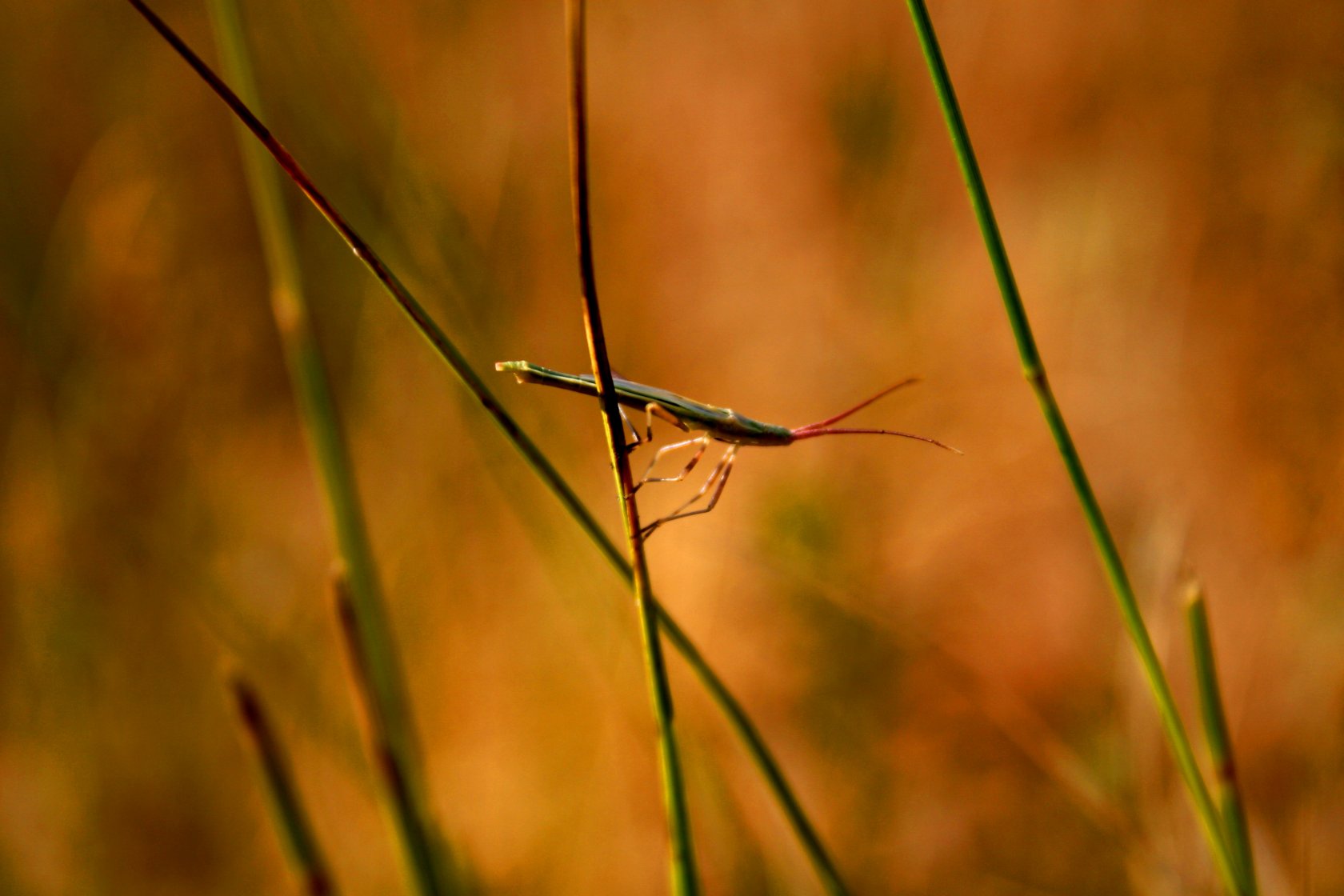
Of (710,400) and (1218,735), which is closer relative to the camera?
(1218,735)

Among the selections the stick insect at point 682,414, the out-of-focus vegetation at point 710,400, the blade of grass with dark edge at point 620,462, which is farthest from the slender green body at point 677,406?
the out-of-focus vegetation at point 710,400

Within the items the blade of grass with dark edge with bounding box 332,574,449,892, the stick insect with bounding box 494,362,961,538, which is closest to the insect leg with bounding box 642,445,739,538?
the stick insect with bounding box 494,362,961,538

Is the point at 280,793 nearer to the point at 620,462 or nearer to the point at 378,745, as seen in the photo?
the point at 378,745

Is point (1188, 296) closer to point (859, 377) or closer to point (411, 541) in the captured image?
point (859, 377)

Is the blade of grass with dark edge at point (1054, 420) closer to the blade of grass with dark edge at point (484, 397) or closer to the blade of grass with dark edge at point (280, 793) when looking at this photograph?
the blade of grass with dark edge at point (484, 397)

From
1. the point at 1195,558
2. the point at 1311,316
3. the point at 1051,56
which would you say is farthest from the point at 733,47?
the point at 1195,558

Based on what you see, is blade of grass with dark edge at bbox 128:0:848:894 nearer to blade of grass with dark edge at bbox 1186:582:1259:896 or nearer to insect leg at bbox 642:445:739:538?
insect leg at bbox 642:445:739:538

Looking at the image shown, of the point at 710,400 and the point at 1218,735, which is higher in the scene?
the point at 710,400

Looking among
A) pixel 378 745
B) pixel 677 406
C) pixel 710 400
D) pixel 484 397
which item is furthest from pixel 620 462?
pixel 710 400
